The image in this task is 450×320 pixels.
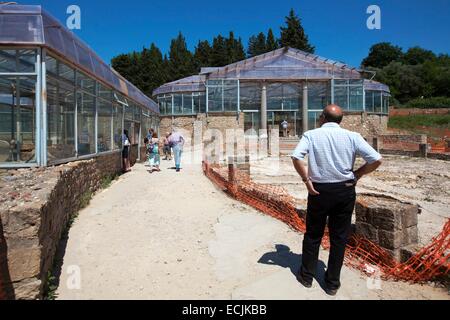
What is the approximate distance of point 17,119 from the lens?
275 inches

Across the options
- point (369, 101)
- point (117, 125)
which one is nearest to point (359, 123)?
point (369, 101)

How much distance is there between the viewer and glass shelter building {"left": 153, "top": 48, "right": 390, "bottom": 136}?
2961 cm

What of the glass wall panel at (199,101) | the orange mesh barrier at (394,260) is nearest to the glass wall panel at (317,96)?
the glass wall panel at (199,101)

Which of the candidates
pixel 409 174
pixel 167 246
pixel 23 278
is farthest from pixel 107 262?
pixel 409 174

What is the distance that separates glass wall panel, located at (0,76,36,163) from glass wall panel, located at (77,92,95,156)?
64.4 inches

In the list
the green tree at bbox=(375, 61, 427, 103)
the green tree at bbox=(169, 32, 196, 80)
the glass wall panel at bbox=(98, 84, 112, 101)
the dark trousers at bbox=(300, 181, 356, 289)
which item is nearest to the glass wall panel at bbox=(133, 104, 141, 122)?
the glass wall panel at bbox=(98, 84, 112, 101)

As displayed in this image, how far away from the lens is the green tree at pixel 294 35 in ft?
190

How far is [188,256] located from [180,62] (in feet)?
192

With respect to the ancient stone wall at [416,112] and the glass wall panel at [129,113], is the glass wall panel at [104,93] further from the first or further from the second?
the ancient stone wall at [416,112]

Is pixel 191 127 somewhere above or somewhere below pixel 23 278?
above

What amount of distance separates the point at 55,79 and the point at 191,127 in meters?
24.4

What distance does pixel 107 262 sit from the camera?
187 inches

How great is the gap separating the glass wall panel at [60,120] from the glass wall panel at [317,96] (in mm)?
25734

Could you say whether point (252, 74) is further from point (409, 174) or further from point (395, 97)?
point (395, 97)
